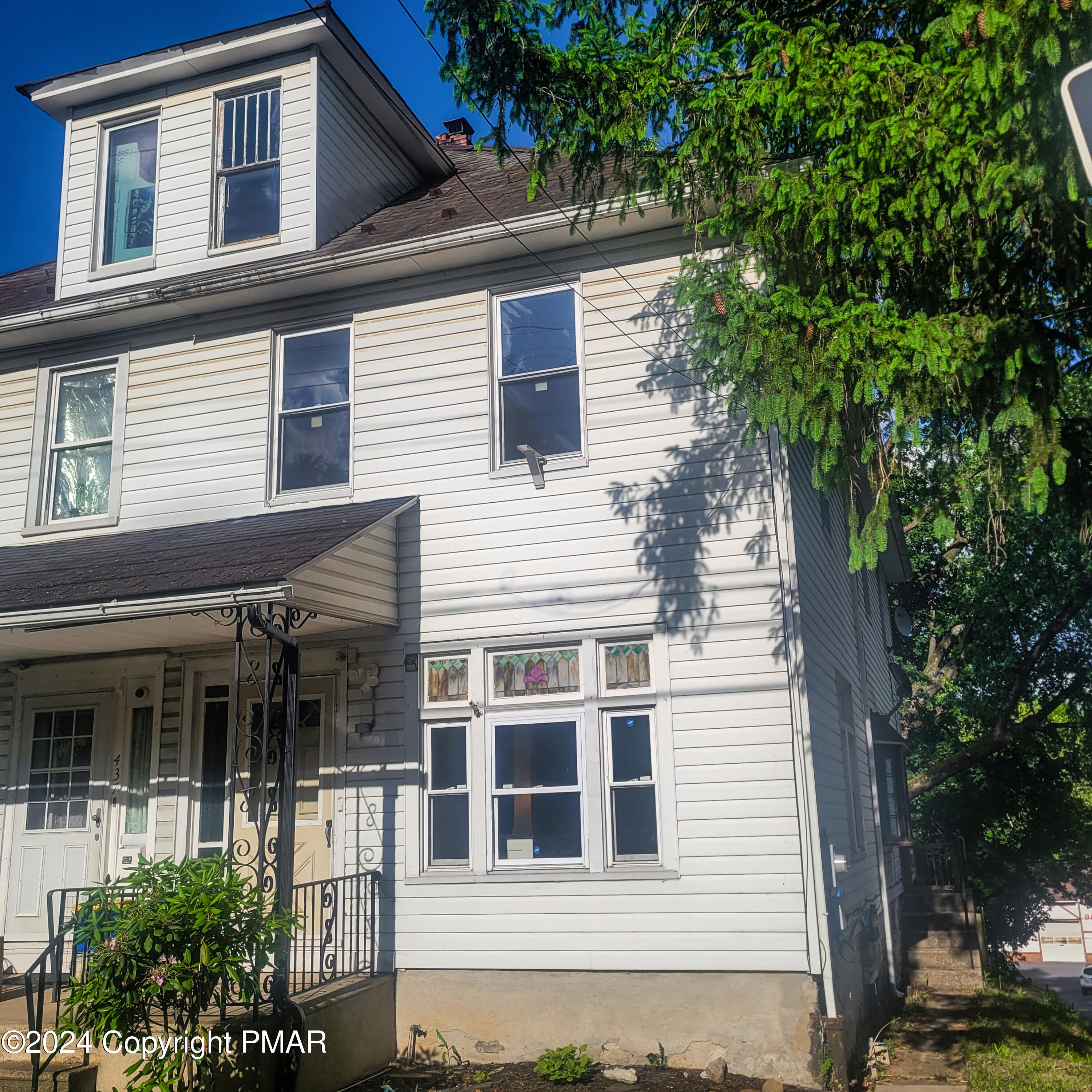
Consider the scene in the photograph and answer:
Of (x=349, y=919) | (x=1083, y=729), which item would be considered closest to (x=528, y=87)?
(x=349, y=919)

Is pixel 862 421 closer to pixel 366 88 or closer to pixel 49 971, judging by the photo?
pixel 366 88

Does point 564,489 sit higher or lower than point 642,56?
lower

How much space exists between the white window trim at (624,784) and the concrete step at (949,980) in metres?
6.34

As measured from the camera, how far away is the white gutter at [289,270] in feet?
30.3

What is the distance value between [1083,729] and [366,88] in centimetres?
2262

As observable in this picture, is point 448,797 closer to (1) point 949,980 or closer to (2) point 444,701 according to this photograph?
(2) point 444,701

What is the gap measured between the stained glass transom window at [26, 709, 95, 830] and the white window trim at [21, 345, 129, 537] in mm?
1917

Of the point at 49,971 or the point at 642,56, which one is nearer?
the point at 642,56

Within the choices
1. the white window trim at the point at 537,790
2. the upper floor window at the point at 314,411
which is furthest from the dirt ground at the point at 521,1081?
the upper floor window at the point at 314,411

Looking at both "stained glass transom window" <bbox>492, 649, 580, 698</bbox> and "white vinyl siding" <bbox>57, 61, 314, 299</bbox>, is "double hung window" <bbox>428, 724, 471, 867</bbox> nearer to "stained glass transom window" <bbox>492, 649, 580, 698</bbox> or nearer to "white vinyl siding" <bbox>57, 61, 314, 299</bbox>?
"stained glass transom window" <bbox>492, 649, 580, 698</bbox>

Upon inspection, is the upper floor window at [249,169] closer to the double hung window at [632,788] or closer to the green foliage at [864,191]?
the green foliage at [864,191]

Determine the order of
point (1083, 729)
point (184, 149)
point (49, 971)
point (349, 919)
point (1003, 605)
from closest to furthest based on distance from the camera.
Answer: point (349, 919) → point (49, 971) → point (184, 149) → point (1003, 605) → point (1083, 729)

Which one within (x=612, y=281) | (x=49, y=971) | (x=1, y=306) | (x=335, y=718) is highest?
(x=1, y=306)

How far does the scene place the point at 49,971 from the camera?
9594 millimetres
